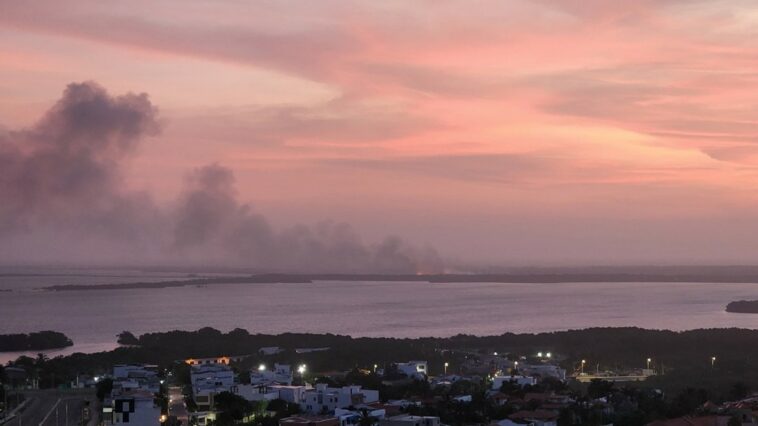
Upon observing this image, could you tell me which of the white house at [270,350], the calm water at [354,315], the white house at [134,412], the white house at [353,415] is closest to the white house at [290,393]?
the white house at [353,415]

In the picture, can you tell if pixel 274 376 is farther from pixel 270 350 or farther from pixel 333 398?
pixel 270 350

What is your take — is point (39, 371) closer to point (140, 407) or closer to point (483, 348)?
point (140, 407)

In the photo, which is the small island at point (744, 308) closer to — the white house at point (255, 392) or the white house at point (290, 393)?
the white house at point (290, 393)

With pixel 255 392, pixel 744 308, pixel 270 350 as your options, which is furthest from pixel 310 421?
pixel 744 308

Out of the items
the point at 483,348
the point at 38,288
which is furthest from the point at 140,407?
the point at 38,288

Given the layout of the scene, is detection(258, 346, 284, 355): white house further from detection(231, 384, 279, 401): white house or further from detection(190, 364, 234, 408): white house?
detection(231, 384, 279, 401): white house
